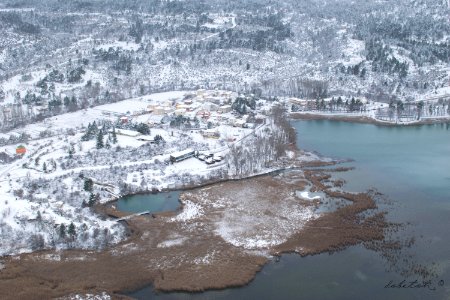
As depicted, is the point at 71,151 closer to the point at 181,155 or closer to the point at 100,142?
the point at 100,142

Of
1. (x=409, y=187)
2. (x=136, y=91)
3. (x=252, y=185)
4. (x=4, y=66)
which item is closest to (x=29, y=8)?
(x=4, y=66)

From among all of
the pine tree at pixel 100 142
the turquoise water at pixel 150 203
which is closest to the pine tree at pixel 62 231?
the turquoise water at pixel 150 203

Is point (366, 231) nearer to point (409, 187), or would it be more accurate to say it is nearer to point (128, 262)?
point (409, 187)

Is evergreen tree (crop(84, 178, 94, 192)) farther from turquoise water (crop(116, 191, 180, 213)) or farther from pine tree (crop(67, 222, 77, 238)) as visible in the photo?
pine tree (crop(67, 222, 77, 238))

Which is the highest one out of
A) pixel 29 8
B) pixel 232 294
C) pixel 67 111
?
pixel 29 8

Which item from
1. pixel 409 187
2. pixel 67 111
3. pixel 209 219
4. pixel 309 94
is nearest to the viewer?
pixel 209 219

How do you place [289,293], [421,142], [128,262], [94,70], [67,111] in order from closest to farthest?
1. [289,293]
2. [128,262]
3. [421,142]
4. [67,111]
5. [94,70]

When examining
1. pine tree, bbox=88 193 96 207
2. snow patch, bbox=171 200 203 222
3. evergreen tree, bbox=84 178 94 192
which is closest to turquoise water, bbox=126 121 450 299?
snow patch, bbox=171 200 203 222
